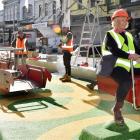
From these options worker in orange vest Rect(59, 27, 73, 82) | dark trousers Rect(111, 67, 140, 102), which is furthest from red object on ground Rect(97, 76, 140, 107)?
worker in orange vest Rect(59, 27, 73, 82)

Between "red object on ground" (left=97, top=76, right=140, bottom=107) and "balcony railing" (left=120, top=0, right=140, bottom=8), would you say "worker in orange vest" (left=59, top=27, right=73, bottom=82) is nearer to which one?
"red object on ground" (left=97, top=76, right=140, bottom=107)

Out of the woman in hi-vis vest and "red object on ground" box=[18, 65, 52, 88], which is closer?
the woman in hi-vis vest

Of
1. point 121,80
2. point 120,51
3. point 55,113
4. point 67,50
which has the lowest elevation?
point 55,113

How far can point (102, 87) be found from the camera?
22.5 ft

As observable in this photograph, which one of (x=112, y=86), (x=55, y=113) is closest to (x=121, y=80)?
(x=112, y=86)

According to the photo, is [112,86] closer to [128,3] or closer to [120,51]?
[120,51]

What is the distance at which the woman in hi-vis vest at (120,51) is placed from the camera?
4.85m

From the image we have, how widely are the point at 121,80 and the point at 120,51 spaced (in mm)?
405

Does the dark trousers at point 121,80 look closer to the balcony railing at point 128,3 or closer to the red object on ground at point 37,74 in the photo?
the red object on ground at point 37,74

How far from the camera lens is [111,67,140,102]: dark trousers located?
16.2ft

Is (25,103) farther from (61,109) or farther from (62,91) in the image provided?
(62,91)

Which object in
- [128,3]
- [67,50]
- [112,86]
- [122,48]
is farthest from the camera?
[128,3]

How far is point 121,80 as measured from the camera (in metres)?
4.96

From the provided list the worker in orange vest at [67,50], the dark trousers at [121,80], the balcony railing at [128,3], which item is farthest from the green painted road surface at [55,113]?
the balcony railing at [128,3]
